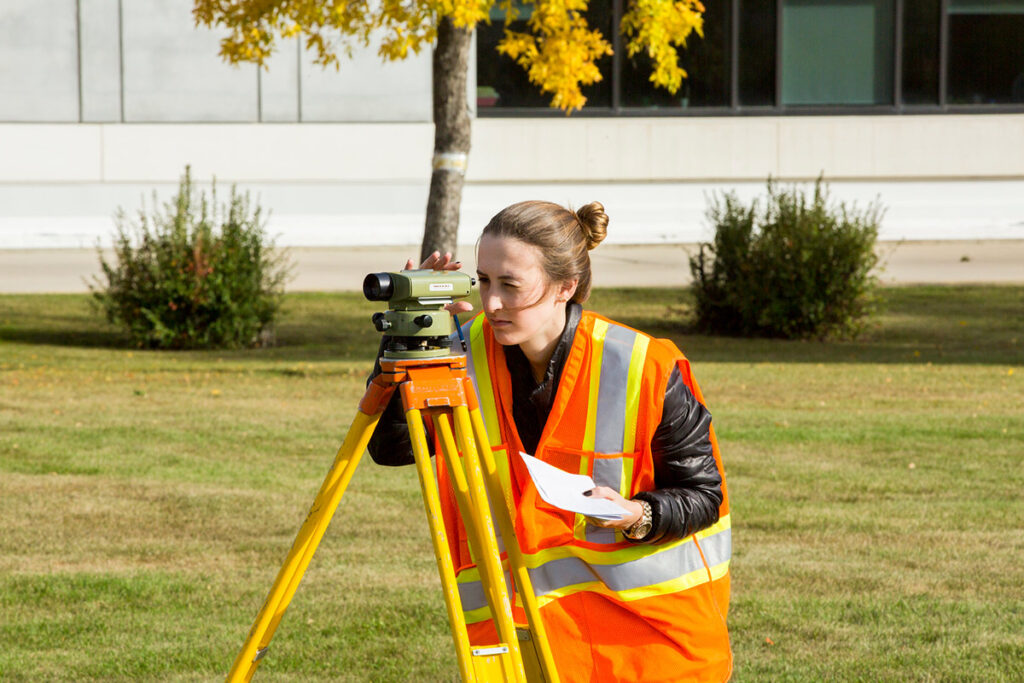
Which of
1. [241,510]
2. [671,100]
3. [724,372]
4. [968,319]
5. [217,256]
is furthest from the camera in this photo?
[671,100]

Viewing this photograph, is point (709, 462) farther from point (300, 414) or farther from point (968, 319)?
point (968, 319)

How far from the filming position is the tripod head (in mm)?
2537

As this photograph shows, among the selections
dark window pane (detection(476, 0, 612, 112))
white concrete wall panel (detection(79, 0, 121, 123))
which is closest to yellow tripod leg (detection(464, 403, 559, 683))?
white concrete wall panel (detection(79, 0, 121, 123))

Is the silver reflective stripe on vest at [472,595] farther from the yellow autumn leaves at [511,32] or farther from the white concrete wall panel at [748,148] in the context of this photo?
the white concrete wall panel at [748,148]

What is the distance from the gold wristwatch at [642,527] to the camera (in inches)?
106

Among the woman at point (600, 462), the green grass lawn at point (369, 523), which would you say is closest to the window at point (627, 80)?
the green grass lawn at point (369, 523)

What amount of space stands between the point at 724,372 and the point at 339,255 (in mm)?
12582

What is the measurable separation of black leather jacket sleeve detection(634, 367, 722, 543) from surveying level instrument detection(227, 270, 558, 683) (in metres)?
0.32

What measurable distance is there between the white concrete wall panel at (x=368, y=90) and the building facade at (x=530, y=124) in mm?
35

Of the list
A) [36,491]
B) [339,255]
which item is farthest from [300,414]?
[339,255]

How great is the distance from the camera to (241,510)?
655 cm

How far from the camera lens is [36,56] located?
883 inches

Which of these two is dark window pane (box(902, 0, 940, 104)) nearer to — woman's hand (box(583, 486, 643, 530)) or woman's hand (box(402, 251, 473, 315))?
woman's hand (box(402, 251, 473, 315))

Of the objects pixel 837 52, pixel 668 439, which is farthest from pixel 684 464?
pixel 837 52
